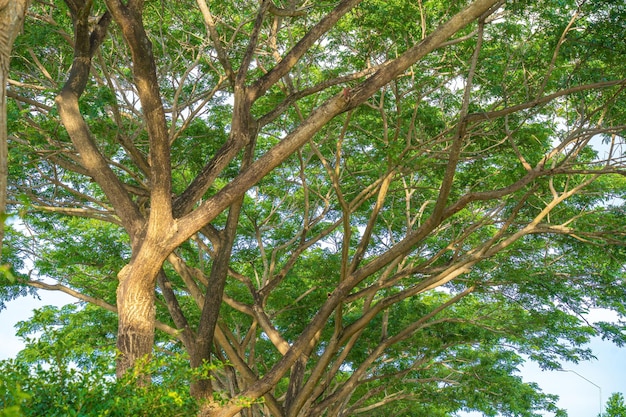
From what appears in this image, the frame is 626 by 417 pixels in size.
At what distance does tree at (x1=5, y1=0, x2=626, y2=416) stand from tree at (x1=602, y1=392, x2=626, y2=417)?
41.2 inches

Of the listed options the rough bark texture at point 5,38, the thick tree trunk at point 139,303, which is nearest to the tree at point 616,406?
the thick tree trunk at point 139,303

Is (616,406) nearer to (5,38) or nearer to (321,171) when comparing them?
(321,171)

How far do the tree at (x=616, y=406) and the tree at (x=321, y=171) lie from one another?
1.05 metres

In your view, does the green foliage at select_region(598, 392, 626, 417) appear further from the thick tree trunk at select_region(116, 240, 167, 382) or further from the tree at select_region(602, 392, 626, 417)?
the thick tree trunk at select_region(116, 240, 167, 382)

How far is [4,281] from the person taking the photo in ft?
35.9

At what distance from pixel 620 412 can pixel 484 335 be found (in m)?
2.67

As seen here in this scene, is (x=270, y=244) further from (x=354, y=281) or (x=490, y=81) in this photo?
(x=490, y=81)

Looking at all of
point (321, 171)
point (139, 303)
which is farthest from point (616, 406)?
point (139, 303)

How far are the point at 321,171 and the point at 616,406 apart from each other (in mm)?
5642

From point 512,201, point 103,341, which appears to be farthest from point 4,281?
point 512,201

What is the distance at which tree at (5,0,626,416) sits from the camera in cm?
674

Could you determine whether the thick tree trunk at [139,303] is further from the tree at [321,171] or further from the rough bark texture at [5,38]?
the rough bark texture at [5,38]

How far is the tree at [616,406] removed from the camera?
10.5m

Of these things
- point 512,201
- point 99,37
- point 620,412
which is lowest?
point 620,412
